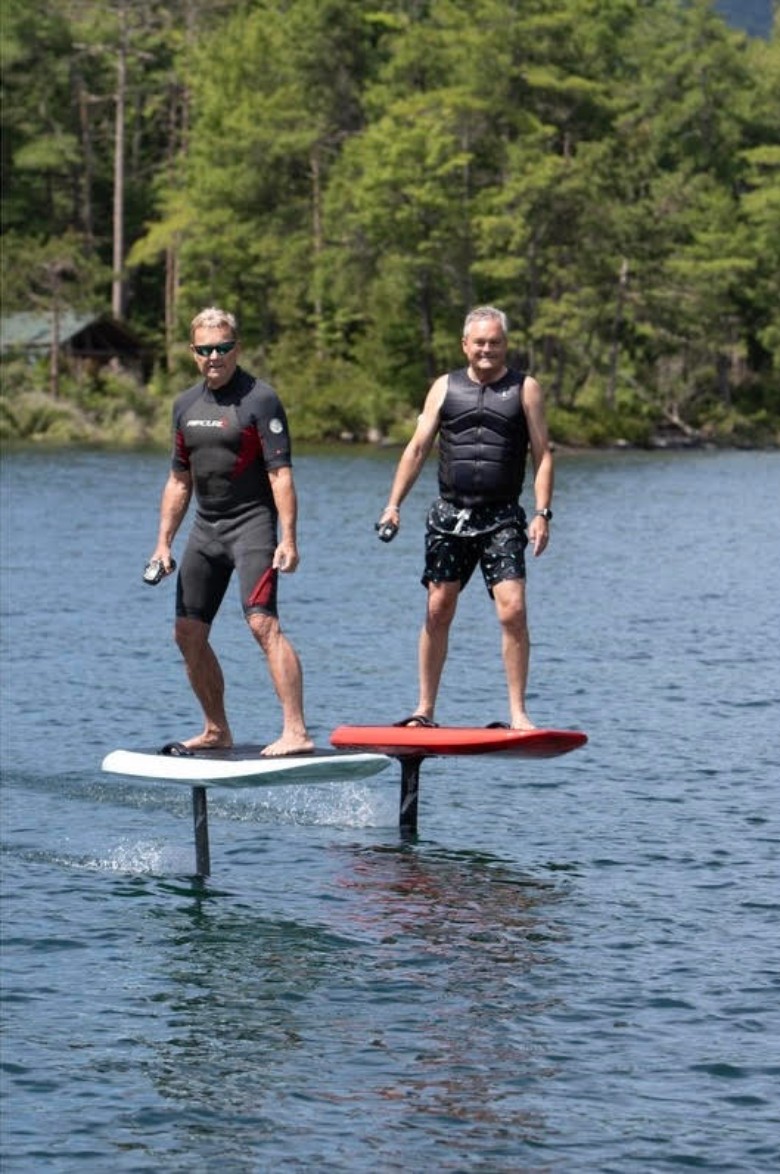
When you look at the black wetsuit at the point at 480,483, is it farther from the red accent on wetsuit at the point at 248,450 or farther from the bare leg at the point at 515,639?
the red accent on wetsuit at the point at 248,450

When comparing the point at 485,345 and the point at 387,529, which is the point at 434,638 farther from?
the point at 485,345

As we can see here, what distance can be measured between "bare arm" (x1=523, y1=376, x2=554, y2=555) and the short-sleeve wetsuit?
1.38 m

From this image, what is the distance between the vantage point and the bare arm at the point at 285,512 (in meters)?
12.6

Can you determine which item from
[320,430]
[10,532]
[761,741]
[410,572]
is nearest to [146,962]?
[761,741]

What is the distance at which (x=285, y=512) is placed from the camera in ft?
41.4

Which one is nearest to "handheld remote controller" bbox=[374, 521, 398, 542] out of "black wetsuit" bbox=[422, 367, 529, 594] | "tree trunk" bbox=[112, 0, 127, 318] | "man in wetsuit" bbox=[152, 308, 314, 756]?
"black wetsuit" bbox=[422, 367, 529, 594]

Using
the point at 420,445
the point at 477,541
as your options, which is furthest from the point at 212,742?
the point at 420,445

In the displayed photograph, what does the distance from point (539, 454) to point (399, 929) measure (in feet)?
8.73

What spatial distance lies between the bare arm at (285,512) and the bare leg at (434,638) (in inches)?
55.0

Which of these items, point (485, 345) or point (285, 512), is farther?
point (485, 345)

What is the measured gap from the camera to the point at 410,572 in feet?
118

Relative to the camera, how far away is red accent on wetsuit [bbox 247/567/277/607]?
1291cm

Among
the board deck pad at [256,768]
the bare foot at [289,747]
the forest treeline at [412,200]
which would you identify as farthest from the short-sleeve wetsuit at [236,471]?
the forest treeline at [412,200]

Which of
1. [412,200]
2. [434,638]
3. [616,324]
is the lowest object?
[434,638]
